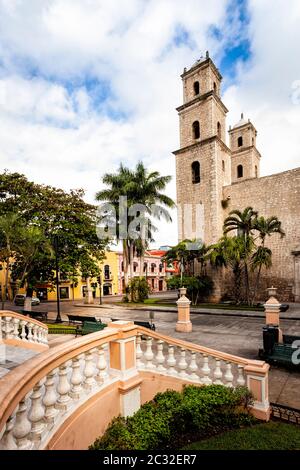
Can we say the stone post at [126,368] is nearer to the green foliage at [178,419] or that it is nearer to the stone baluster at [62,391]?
the green foliage at [178,419]

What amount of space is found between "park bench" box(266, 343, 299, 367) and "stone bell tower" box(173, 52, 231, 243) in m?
17.5

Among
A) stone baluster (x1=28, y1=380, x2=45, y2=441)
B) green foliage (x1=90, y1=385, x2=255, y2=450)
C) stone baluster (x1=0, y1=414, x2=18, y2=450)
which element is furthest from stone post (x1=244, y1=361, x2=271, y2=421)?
stone baluster (x1=0, y1=414, x2=18, y2=450)

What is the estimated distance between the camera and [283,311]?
17.2 m

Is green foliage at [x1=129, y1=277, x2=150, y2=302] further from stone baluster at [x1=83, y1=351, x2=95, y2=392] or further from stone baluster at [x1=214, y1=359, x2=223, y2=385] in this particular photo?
stone baluster at [x1=83, y1=351, x2=95, y2=392]

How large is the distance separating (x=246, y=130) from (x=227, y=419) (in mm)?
38142

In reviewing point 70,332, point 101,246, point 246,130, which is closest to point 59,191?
point 101,246

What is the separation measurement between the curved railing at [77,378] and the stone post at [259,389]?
2cm

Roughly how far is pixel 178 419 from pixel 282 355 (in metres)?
4.28

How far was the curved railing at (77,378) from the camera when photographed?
2447 millimetres

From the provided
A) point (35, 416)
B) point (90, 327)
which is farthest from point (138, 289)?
point (35, 416)

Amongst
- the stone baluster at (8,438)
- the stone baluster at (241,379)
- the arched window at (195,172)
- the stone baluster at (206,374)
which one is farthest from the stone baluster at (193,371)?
the arched window at (195,172)

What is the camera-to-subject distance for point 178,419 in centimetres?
431

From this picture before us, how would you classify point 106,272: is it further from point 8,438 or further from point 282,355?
point 8,438

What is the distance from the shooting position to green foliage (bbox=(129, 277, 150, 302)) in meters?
24.4
